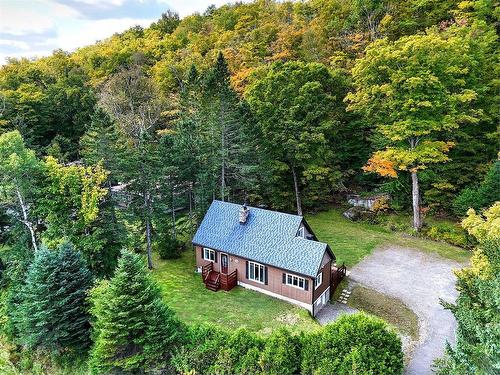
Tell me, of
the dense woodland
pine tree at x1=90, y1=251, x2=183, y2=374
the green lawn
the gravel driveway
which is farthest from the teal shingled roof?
pine tree at x1=90, y1=251, x2=183, y2=374

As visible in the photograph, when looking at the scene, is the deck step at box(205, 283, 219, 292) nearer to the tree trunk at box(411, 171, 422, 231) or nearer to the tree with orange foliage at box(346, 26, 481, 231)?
the tree with orange foliage at box(346, 26, 481, 231)

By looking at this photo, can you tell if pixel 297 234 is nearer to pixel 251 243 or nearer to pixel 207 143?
pixel 251 243

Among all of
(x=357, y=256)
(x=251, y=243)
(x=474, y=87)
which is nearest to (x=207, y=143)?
(x=251, y=243)

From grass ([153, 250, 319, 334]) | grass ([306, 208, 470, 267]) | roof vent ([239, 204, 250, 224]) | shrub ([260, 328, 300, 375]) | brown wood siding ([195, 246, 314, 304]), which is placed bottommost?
grass ([153, 250, 319, 334])

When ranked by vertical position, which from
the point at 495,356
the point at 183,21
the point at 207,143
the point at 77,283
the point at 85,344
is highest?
the point at 183,21

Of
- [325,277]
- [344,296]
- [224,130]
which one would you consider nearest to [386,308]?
[344,296]

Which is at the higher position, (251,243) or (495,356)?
(495,356)

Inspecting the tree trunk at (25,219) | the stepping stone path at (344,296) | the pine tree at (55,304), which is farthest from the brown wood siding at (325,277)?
the tree trunk at (25,219)
